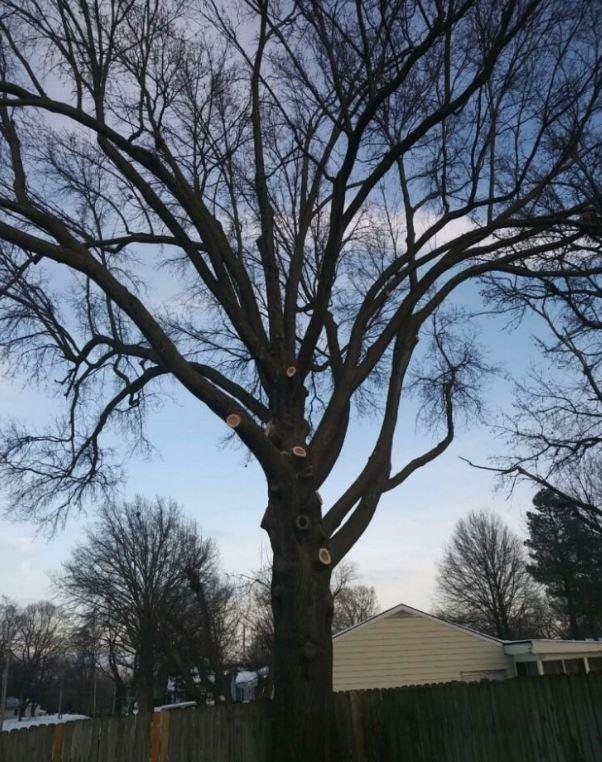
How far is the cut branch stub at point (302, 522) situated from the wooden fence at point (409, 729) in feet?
6.92

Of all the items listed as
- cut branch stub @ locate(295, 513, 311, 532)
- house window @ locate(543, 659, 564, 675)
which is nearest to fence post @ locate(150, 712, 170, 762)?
cut branch stub @ locate(295, 513, 311, 532)

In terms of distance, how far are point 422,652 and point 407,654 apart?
0.45 meters

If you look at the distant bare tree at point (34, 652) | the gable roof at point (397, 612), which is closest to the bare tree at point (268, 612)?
the gable roof at point (397, 612)

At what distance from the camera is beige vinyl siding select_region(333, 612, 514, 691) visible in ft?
56.7

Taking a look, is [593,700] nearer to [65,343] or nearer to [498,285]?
[498,285]

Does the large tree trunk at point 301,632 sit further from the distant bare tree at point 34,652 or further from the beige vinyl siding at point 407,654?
the distant bare tree at point 34,652

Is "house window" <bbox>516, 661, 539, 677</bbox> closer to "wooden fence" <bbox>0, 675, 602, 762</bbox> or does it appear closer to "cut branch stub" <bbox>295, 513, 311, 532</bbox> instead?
"wooden fence" <bbox>0, 675, 602, 762</bbox>

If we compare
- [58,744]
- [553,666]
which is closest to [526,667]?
[553,666]

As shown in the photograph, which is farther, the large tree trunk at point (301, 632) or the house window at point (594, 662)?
the house window at point (594, 662)

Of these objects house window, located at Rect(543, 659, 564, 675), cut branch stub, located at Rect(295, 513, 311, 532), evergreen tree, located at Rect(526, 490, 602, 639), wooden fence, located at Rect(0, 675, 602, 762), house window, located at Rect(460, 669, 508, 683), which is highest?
evergreen tree, located at Rect(526, 490, 602, 639)

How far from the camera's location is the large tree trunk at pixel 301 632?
19.9ft

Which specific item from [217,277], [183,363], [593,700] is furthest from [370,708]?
[217,277]

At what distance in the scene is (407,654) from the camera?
17859 millimetres

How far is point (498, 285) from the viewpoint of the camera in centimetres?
1041
